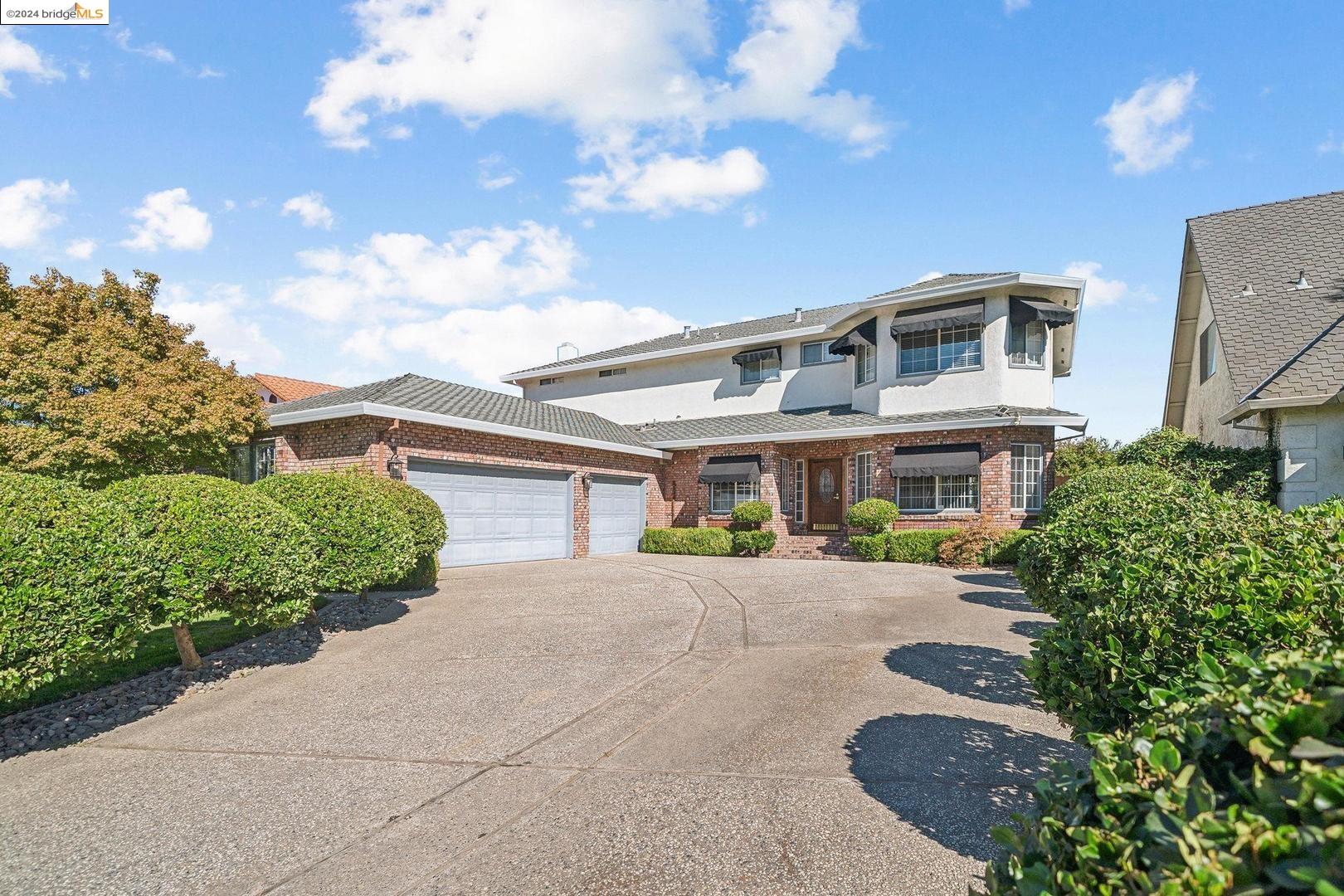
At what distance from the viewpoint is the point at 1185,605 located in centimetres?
288

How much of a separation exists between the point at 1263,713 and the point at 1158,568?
7.15 ft

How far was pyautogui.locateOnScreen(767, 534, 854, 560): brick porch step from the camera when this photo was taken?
19328 mm

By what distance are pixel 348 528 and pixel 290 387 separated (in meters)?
24.4

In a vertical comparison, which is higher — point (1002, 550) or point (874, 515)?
point (874, 515)

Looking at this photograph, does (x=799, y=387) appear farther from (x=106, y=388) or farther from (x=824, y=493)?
(x=106, y=388)

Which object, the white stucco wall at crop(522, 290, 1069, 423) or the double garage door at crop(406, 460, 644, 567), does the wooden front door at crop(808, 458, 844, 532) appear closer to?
the white stucco wall at crop(522, 290, 1069, 423)

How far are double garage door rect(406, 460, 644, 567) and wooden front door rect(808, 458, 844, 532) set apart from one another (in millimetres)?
6201

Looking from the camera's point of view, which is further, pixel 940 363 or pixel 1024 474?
pixel 940 363

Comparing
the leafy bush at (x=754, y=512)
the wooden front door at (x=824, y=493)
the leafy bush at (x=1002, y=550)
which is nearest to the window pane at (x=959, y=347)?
the wooden front door at (x=824, y=493)

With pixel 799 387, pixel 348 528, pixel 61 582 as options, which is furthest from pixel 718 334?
pixel 61 582

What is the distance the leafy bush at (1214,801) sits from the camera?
1086 mm

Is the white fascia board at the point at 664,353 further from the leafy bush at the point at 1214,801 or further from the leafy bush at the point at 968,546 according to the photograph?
the leafy bush at the point at 1214,801

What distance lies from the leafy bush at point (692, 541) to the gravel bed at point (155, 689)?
1130 centimetres

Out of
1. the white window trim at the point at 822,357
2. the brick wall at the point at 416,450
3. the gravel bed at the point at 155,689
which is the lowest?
the gravel bed at the point at 155,689
